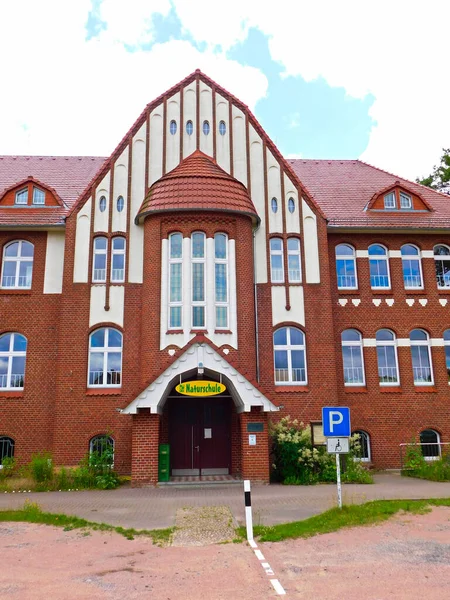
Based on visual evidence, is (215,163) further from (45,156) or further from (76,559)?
(76,559)

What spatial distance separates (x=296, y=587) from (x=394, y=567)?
1744 millimetres

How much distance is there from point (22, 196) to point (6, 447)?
9320 mm

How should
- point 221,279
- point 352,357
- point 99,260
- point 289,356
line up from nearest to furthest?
point 221,279 < point 289,356 < point 99,260 < point 352,357

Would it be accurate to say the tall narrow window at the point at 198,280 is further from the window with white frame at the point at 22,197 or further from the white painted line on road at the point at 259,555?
the white painted line on road at the point at 259,555

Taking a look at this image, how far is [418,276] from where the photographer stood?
20.7 metres

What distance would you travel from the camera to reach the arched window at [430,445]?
62.0 ft

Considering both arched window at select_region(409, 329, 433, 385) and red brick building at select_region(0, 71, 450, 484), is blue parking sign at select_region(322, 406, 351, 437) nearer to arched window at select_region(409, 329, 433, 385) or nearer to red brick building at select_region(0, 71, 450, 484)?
red brick building at select_region(0, 71, 450, 484)

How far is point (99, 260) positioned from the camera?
18.9 meters

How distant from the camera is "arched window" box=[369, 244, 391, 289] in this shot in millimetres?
20391

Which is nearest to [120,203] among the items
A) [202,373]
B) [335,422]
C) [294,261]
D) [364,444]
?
[294,261]

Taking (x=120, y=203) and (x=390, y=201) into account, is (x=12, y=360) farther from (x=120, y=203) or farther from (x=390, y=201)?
(x=390, y=201)

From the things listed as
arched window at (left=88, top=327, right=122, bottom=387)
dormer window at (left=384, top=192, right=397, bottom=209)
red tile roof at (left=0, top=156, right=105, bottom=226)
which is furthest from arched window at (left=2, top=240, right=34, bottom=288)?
dormer window at (left=384, top=192, right=397, bottom=209)

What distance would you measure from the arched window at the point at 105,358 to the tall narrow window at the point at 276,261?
5.92 meters

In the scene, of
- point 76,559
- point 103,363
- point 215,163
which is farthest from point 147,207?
point 76,559
